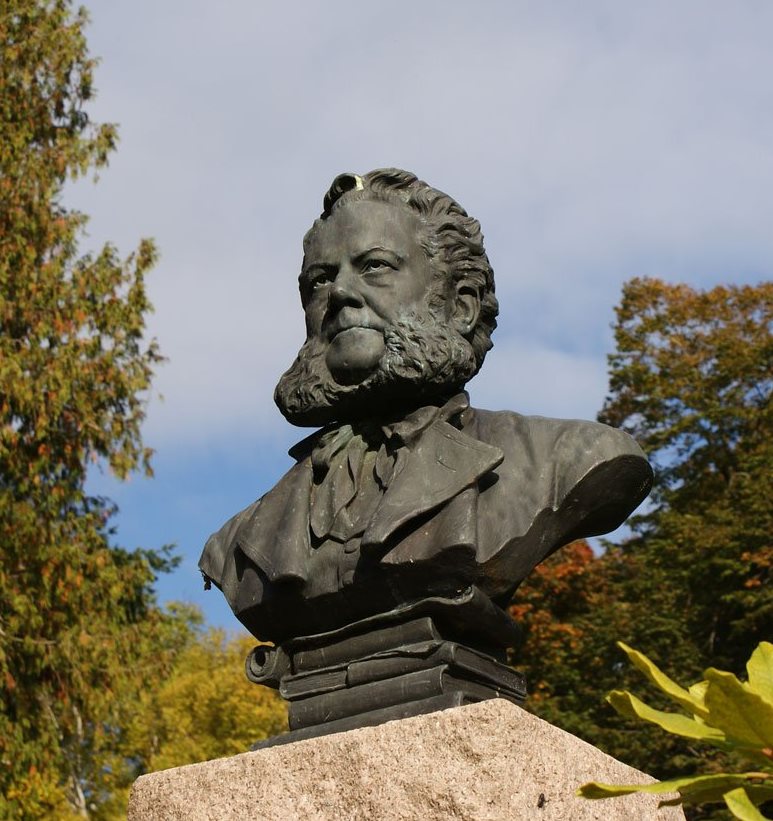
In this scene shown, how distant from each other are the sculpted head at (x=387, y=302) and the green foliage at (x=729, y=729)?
2264 mm

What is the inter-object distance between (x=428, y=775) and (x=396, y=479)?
975 millimetres

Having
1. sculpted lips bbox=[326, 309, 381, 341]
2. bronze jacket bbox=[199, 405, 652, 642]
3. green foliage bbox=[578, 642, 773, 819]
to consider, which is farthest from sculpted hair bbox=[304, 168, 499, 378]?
green foliage bbox=[578, 642, 773, 819]

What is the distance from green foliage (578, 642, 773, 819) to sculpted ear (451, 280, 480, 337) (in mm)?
2439

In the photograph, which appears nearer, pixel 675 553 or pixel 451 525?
pixel 451 525

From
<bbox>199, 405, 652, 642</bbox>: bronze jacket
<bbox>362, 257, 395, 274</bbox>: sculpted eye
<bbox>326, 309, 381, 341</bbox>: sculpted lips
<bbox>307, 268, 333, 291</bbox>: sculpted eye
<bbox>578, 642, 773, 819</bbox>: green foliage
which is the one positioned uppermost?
<bbox>307, 268, 333, 291</bbox>: sculpted eye

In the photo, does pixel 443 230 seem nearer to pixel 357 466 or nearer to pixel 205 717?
pixel 357 466

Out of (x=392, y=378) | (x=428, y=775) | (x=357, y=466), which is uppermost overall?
(x=392, y=378)

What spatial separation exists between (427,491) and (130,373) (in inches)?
389

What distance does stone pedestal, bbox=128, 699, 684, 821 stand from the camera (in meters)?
3.55

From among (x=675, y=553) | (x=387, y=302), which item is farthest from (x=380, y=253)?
(x=675, y=553)

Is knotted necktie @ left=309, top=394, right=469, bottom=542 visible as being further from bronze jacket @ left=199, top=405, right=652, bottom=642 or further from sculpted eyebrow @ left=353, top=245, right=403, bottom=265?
sculpted eyebrow @ left=353, top=245, right=403, bottom=265

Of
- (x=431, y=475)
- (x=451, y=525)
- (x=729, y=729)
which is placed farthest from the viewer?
(x=431, y=475)

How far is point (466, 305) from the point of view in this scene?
4660 millimetres

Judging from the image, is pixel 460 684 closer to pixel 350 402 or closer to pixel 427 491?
pixel 427 491
